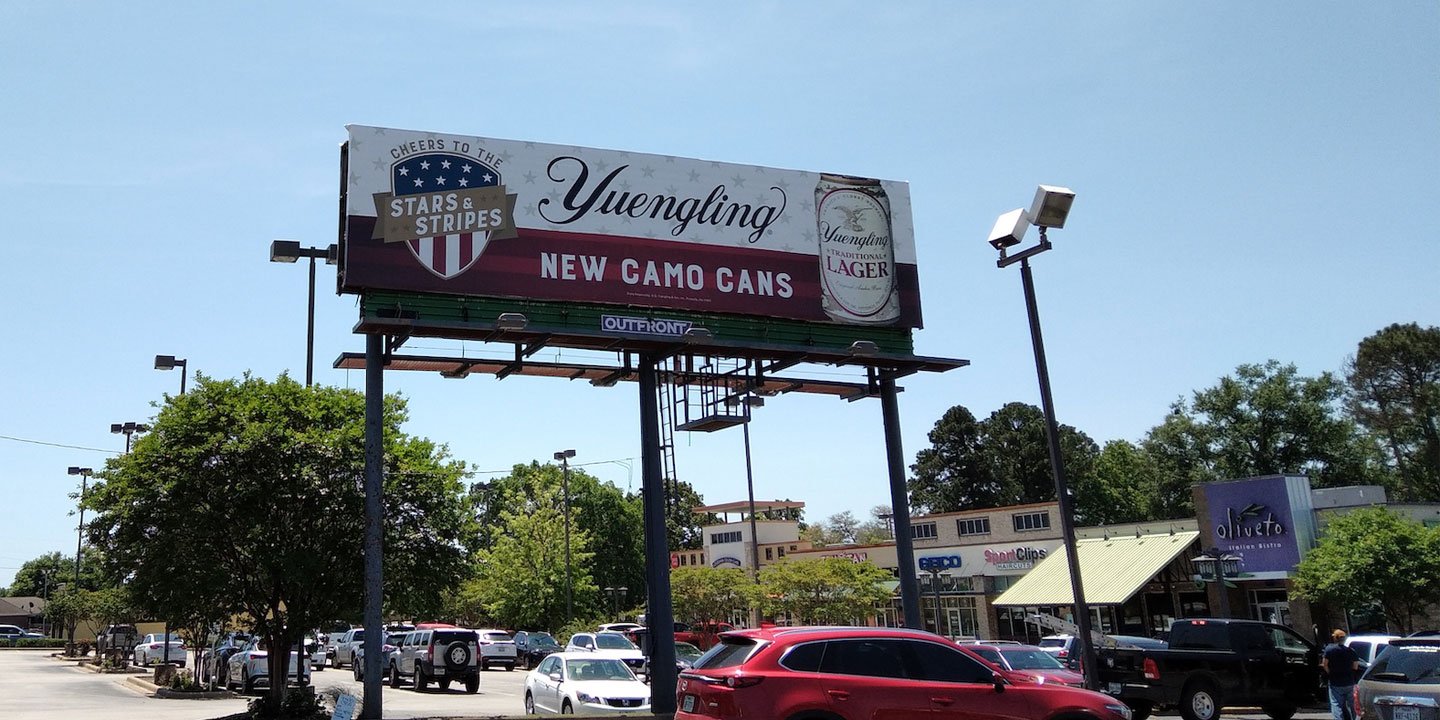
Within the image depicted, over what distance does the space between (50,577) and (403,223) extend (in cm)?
15935

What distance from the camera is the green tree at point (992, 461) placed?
93562 mm

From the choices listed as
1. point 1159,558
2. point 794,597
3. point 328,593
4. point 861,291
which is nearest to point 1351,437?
point 1159,558

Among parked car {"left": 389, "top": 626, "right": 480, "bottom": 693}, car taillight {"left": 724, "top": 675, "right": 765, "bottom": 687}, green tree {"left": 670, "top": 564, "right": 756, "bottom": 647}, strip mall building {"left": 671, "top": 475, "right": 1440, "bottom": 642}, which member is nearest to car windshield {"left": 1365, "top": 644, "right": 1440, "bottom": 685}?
car taillight {"left": 724, "top": 675, "right": 765, "bottom": 687}

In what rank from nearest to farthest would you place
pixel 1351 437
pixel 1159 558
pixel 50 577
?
pixel 1159 558 < pixel 1351 437 < pixel 50 577

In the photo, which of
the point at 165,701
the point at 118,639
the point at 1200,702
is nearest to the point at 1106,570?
the point at 1200,702

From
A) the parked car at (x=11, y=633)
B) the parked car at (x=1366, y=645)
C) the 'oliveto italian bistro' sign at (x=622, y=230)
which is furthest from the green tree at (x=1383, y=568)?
the parked car at (x=11, y=633)

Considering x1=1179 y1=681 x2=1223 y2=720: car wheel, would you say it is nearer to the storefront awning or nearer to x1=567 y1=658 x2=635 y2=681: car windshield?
x1=567 y1=658 x2=635 y2=681: car windshield

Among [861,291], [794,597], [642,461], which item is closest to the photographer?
[642,461]

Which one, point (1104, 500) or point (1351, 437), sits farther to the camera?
point (1104, 500)

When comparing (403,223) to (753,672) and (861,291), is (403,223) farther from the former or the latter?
(753,672)

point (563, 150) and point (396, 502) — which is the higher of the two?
point (563, 150)

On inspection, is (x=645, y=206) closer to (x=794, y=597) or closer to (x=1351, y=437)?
(x=794, y=597)

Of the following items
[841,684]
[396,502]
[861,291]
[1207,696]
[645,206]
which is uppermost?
[645,206]

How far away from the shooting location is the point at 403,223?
19109 mm
